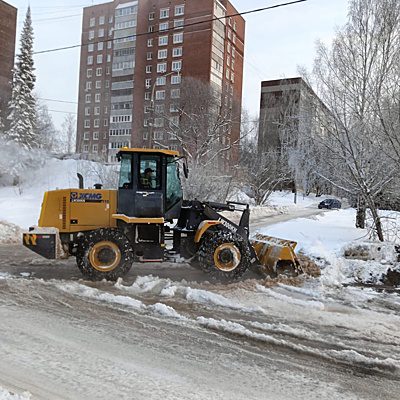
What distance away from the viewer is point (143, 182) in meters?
8.15

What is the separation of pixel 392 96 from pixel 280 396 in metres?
9.52

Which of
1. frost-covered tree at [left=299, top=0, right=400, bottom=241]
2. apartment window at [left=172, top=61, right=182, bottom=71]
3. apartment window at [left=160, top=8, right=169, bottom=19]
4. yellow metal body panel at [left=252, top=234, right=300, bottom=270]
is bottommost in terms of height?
yellow metal body panel at [left=252, top=234, right=300, bottom=270]

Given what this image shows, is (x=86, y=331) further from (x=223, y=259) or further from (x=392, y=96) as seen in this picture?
(x=392, y=96)

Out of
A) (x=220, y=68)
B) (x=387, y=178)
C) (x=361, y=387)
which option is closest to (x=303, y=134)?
(x=387, y=178)

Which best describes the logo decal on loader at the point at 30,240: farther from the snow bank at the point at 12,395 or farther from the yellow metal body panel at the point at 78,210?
the snow bank at the point at 12,395

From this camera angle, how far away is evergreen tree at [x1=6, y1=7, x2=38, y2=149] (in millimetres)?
35997

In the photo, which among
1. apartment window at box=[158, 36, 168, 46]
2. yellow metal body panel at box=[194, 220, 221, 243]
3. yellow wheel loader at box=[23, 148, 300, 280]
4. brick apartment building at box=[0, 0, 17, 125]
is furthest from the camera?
apartment window at box=[158, 36, 168, 46]

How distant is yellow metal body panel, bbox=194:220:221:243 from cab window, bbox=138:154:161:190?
1123 mm

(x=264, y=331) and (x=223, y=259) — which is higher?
(x=223, y=259)

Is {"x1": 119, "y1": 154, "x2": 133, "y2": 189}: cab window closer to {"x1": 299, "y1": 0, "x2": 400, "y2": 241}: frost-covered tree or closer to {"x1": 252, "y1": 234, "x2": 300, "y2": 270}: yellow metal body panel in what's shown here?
{"x1": 252, "y1": 234, "x2": 300, "y2": 270}: yellow metal body panel

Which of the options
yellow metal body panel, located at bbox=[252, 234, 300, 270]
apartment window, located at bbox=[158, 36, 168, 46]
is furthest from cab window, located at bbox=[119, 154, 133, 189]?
apartment window, located at bbox=[158, 36, 168, 46]

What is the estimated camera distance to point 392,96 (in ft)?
35.9

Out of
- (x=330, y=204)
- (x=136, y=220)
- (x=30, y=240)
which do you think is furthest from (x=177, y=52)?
(x=30, y=240)

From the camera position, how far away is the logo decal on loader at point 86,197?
8.02 m
